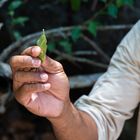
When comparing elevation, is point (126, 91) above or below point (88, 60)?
above

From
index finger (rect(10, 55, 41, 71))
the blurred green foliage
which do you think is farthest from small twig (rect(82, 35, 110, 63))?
index finger (rect(10, 55, 41, 71))

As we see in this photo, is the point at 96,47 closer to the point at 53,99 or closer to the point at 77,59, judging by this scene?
the point at 77,59

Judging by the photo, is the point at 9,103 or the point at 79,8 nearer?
the point at 9,103

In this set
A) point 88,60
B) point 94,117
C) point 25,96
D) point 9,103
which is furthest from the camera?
point 88,60

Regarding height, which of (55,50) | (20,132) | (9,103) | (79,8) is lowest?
(20,132)

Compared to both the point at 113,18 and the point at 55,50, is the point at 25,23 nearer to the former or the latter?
the point at 55,50

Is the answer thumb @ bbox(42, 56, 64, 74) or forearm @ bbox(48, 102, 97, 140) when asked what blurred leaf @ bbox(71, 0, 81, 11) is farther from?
thumb @ bbox(42, 56, 64, 74)

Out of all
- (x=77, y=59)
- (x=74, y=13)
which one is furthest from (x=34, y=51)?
(x=74, y=13)

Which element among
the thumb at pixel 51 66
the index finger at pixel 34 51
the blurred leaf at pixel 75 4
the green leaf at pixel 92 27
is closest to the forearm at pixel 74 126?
the thumb at pixel 51 66

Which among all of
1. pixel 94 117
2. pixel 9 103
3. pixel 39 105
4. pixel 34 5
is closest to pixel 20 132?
pixel 9 103
